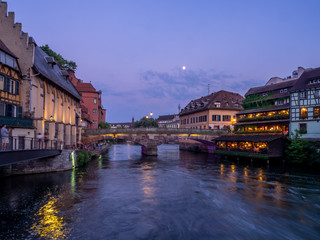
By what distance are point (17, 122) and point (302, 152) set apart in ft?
131

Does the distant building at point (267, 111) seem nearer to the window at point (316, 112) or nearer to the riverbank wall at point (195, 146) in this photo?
the window at point (316, 112)

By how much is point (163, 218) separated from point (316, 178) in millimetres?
21960

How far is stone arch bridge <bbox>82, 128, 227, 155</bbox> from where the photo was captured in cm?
5153

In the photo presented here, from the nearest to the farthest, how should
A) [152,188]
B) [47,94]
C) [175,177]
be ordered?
1. [152,188]
2. [175,177]
3. [47,94]

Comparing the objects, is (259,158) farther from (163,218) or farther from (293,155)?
(163,218)

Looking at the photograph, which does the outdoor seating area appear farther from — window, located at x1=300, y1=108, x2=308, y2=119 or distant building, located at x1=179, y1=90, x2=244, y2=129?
distant building, located at x1=179, y1=90, x2=244, y2=129

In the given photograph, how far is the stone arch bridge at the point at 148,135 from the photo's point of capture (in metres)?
51.5

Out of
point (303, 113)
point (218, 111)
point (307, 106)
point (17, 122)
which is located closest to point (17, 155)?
point (17, 122)

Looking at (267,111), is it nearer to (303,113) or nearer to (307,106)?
(303,113)

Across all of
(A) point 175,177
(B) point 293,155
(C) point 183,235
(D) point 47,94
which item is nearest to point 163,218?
(C) point 183,235

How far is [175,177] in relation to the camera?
94.9 feet

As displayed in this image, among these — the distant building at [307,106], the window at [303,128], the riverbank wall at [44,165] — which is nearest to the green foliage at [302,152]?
the window at [303,128]

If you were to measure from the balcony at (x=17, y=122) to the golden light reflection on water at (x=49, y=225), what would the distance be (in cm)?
1033

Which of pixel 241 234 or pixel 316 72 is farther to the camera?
pixel 316 72
